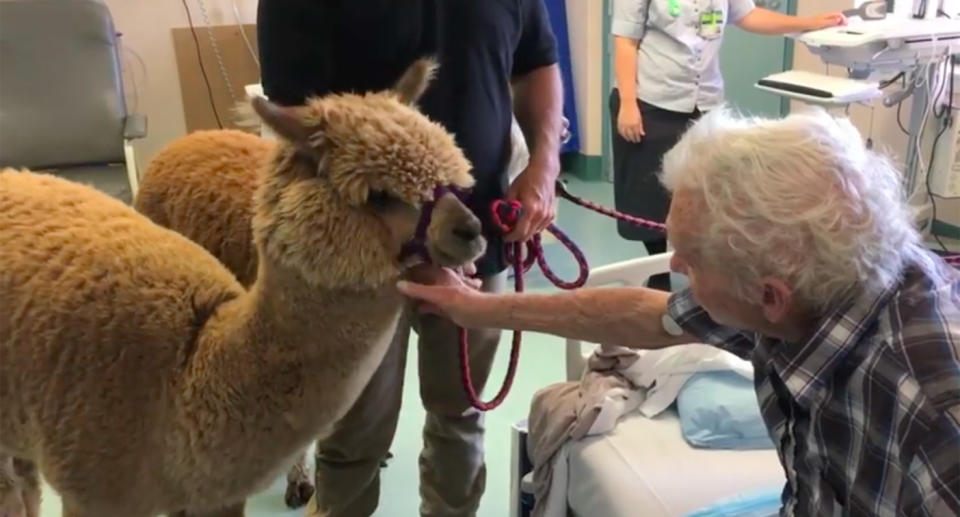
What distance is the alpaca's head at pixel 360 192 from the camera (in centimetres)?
128

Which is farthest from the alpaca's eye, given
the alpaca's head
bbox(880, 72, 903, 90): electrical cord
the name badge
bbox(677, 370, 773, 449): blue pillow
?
bbox(880, 72, 903, 90): electrical cord

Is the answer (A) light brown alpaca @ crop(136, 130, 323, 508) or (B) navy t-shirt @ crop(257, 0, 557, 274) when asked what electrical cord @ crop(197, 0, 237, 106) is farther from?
(B) navy t-shirt @ crop(257, 0, 557, 274)

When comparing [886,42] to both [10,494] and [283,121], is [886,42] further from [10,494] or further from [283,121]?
[10,494]

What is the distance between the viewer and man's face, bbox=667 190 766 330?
1.19 metres

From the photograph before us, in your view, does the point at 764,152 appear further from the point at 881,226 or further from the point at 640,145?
the point at 640,145

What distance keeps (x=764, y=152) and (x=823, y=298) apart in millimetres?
192

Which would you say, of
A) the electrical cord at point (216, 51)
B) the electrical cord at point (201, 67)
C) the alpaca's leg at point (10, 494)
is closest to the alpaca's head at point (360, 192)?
the alpaca's leg at point (10, 494)

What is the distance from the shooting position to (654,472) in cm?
175

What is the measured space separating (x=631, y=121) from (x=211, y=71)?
237 centimetres

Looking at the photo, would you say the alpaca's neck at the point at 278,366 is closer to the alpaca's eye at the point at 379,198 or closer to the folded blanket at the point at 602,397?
the alpaca's eye at the point at 379,198

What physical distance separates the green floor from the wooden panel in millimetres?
1843

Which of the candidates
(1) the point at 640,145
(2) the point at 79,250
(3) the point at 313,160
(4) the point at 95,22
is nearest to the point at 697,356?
(3) the point at 313,160

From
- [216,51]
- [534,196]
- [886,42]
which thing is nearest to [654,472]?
[534,196]

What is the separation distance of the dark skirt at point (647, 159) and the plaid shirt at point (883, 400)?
2189 millimetres
